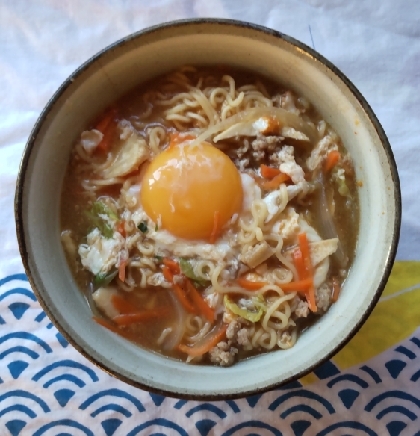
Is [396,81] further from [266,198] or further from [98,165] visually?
[98,165]

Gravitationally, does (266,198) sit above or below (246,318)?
above

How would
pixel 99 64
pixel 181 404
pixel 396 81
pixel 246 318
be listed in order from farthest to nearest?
1. pixel 396 81
2. pixel 181 404
3. pixel 246 318
4. pixel 99 64

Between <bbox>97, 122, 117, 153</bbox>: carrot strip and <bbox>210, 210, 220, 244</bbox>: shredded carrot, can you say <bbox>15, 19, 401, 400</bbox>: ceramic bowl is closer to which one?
<bbox>97, 122, 117, 153</bbox>: carrot strip

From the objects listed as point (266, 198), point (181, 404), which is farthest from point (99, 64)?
point (181, 404)

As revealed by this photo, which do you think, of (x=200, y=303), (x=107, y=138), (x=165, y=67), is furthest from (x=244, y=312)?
(x=165, y=67)

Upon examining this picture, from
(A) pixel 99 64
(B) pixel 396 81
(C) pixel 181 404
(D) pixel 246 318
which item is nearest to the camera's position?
(A) pixel 99 64

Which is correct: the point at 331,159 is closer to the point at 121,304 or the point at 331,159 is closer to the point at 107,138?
the point at 107,138

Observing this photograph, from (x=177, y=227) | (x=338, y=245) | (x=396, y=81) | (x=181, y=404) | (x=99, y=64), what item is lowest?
(x=181, y=404)

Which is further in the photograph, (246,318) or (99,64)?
(246,318)

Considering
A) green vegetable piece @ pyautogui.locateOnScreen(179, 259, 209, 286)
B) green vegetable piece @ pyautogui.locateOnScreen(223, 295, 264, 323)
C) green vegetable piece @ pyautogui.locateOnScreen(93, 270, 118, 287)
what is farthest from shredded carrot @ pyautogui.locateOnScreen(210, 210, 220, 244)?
green vegetable piece @ pyautogui.locateOnScreen(93, 270, 118, 287)
